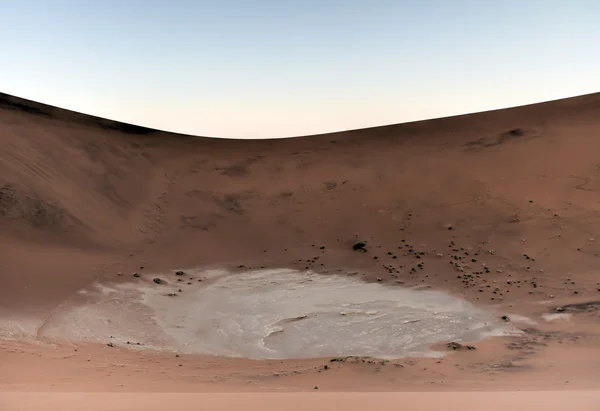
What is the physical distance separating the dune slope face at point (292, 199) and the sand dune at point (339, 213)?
0.08 meters

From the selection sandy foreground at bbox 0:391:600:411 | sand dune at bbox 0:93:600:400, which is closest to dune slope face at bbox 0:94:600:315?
sand dune at bbox 0:93:600:400

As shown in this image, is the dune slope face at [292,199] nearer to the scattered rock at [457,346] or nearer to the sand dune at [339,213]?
the sand dune at [339,213]

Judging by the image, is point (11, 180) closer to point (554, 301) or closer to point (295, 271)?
point (295, 271)

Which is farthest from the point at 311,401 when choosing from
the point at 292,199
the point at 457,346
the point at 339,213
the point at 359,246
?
the point at 292,199

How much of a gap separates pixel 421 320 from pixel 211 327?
4.44m

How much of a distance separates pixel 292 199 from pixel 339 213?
2.69 metres

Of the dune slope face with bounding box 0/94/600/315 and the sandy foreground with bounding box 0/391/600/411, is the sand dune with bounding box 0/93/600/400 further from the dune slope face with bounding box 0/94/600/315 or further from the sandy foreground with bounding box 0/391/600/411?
the sandy foreground with bounding box 0/391/600/411

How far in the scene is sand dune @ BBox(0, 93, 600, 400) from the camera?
12234mm

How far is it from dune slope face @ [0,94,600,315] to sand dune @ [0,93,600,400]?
0.25 ft

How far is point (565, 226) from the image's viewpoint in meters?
16.1

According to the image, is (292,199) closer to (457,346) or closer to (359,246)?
(359,246)

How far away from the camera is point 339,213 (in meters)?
19.9

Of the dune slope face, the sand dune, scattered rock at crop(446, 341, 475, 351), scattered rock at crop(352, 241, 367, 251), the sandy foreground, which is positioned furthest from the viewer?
scattered rock at crop(352, 241, 367, 251)

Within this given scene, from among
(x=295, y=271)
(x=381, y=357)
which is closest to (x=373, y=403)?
(x=381, y=357)
